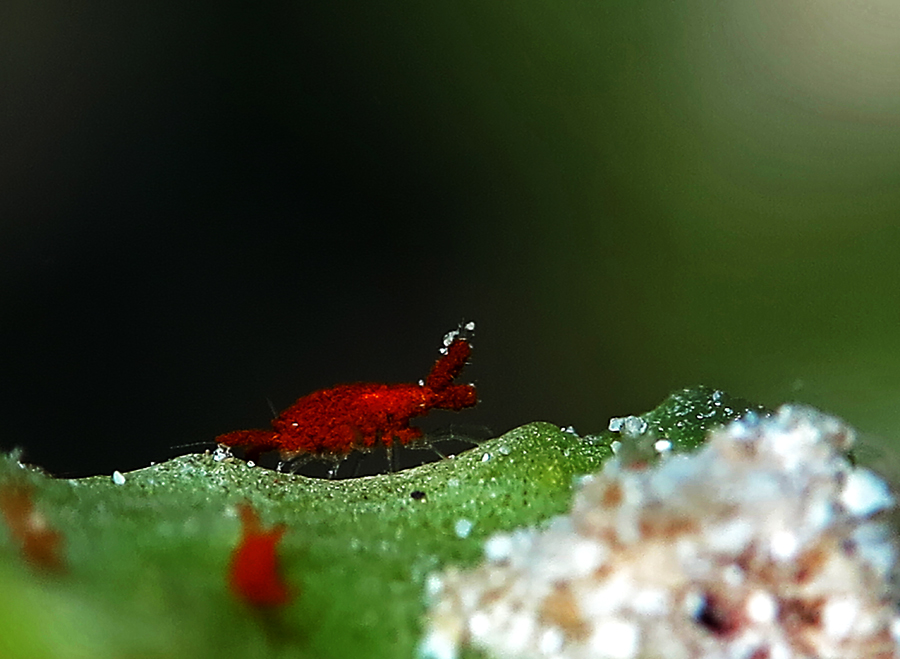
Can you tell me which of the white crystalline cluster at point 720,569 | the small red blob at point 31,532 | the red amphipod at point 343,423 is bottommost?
the small red blob at point 31,532

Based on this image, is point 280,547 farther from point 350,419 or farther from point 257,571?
point 350,419

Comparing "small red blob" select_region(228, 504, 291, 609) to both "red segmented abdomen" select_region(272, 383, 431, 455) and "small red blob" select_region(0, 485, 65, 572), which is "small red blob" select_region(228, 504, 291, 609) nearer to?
"small red blob" select_region(0, 485, 65, 572)

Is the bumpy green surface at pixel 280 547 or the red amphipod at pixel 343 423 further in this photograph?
the red amphipod at pixel 343 423

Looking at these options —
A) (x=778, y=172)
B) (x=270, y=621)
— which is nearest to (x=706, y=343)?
(x=778, y=172)

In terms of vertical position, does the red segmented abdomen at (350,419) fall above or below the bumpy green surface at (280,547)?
above

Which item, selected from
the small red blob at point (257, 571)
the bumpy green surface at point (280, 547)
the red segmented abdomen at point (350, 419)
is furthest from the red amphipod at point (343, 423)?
the small red blob at point (257, 571)

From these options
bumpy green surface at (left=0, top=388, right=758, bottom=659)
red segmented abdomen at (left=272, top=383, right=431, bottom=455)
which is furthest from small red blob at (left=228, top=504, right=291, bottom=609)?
red segmented abdomen at (left=272, top=383, right=431, bottom=455)

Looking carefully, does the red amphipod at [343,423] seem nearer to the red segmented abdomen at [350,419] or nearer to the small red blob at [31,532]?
the red segmented abdomen at [350,419]
